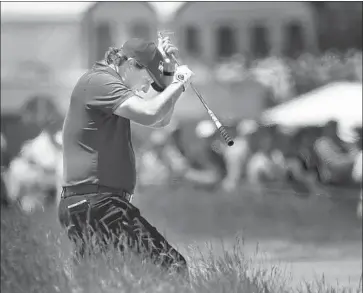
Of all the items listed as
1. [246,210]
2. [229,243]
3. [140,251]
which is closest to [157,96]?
[140,251]

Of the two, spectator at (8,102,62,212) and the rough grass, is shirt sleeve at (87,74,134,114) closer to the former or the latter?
the rough grass

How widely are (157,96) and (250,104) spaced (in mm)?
25200

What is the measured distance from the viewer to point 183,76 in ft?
19.8

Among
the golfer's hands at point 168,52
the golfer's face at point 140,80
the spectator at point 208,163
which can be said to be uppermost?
the golfer's hands at point 168,52

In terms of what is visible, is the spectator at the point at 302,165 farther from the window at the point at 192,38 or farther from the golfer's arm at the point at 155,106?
the golfer's arm at the point at 155,106

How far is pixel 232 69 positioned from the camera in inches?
1228

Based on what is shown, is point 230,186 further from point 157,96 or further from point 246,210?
point 157,96

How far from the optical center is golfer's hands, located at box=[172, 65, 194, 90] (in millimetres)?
6016

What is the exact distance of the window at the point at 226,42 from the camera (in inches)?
1316

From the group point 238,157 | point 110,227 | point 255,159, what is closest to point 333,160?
point 255,159

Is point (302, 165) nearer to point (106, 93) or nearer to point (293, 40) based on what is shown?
point (293, 40)

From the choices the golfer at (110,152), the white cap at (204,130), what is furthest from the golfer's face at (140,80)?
the white cap at (204,130)

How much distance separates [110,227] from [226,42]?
27610mm

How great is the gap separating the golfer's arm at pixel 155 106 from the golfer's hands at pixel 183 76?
0.03m
